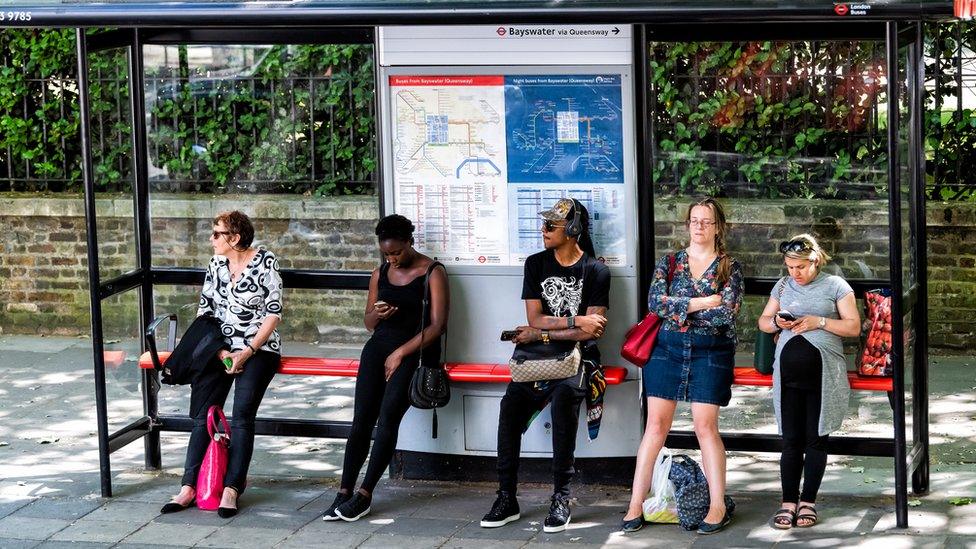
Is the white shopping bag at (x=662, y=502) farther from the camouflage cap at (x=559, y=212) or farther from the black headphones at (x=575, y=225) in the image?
→ the camouflage cap at (x=559, y=212)

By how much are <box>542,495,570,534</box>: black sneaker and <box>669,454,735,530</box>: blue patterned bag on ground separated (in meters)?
0.54

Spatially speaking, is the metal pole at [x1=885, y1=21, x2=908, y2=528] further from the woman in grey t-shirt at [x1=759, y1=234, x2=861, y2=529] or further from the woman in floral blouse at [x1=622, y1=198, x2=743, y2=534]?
the woman in floral blouse at [x1=622, y1=198, x2=743, y2=534]

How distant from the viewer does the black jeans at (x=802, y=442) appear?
7160mm

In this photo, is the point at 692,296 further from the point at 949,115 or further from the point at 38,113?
the point at 38,113

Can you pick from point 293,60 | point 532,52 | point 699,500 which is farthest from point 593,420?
→ point 293,60

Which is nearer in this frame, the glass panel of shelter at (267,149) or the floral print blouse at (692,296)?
the floral print blouse at (692,296)

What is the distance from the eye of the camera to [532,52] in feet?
25.2

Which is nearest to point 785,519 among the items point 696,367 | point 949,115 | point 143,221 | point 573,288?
point 696,367

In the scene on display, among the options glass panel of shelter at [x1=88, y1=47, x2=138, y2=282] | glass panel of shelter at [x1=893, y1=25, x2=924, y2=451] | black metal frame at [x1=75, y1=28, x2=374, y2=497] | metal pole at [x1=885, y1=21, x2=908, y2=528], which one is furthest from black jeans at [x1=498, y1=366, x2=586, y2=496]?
glass panel of shelter at [x1=88, y1=47, x2=138, y2=282]

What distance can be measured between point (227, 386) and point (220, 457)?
1.34 feet

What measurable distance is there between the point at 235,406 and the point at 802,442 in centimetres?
290

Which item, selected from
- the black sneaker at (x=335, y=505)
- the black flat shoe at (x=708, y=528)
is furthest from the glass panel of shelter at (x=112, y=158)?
the black flat shoe at (x=708, y=528)

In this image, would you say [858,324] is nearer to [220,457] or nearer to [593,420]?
[593,420]

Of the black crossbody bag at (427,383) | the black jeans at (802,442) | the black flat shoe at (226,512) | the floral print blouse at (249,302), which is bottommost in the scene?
the black flat shoe at (226,512)
